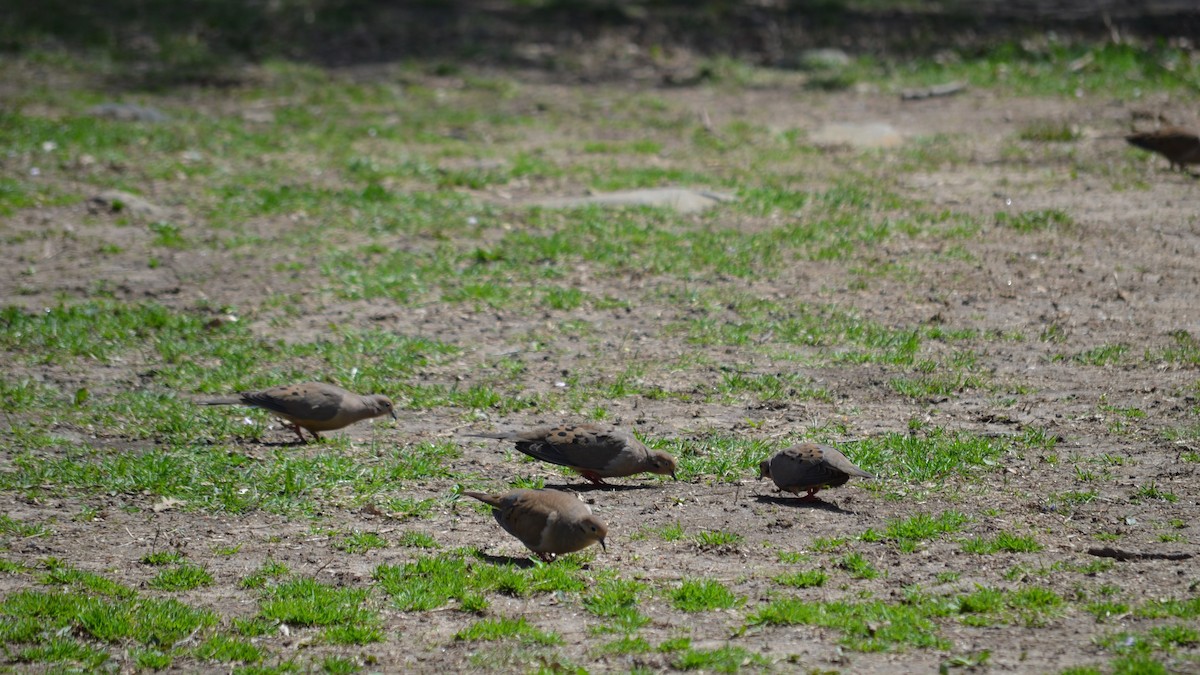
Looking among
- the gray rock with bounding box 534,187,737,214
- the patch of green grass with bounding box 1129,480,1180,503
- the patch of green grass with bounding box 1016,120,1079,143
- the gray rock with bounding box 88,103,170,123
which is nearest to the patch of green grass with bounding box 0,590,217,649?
the patch of green grass with bounding box 1129,480,1180,503

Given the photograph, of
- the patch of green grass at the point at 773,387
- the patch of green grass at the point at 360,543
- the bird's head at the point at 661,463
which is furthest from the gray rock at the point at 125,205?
the bird's head at the point at 661,463

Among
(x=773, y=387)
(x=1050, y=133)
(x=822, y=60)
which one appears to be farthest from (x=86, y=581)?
(x=822, y=60)

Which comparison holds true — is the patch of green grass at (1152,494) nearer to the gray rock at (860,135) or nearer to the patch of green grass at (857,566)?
the patch of green grass at (857,566)

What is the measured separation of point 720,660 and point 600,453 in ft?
6.31

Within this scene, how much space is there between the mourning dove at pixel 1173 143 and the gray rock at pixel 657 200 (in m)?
4.36

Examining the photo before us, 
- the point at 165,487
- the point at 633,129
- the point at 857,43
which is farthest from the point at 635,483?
the point at 857,43

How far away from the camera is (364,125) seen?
54.2ft

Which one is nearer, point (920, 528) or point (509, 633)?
point (509, 633)

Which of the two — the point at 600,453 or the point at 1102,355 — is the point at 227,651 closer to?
the point at 600,453

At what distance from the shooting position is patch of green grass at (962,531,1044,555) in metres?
6.07

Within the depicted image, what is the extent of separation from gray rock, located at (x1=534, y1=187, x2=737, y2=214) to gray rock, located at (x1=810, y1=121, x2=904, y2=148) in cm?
291

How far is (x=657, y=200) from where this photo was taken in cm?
1291

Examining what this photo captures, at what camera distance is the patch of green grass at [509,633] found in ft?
17.4

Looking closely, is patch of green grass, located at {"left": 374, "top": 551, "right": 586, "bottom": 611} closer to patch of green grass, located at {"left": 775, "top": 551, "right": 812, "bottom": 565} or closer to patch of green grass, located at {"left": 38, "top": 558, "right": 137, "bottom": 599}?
patch of green grass, located at {"left": 775, "top": 551, "right": 812, "bottom": 565}
